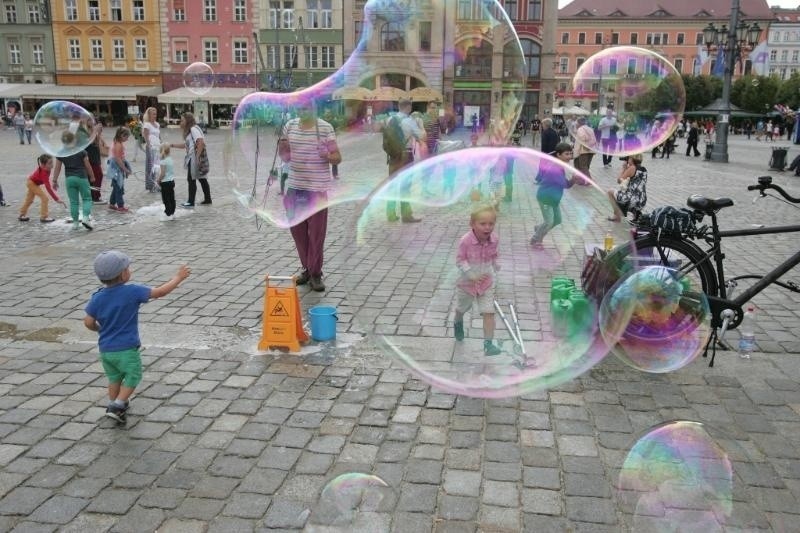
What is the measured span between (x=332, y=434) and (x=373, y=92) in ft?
14.8

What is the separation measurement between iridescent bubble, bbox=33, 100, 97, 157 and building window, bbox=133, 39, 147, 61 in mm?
50529

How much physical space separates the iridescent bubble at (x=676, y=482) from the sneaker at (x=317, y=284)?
12.6ft

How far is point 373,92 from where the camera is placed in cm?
728

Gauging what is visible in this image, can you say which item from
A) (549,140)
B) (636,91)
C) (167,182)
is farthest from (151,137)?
(636,91)

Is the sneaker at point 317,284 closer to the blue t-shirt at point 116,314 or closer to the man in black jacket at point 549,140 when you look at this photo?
the blue t-shirt at point 116,314

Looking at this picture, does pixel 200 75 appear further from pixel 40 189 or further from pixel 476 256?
pixel 476 256

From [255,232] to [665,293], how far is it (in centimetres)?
679

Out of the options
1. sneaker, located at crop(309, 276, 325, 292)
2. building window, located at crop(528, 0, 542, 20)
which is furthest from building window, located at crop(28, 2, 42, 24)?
sneaker, located at crop(309, 276, 325, 292)

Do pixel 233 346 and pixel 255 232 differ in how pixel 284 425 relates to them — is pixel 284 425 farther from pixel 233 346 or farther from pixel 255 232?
pixel 255 232

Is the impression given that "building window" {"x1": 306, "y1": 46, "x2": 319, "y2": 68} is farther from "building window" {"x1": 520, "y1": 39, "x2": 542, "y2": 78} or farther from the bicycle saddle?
the bicycle saddle

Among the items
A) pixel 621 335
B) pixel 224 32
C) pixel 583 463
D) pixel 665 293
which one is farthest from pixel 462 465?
pixel 224 32

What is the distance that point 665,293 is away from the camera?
4.38m

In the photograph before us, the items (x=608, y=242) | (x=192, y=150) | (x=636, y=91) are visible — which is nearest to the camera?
(x=608, y=242)

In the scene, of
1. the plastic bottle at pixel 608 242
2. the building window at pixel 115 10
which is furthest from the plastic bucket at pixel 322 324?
the building window at pixel 115 10
